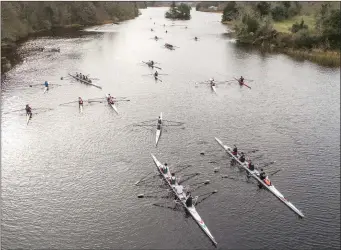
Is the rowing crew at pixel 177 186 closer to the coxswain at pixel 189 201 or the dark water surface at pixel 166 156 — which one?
the coxswain at pixel 189 201

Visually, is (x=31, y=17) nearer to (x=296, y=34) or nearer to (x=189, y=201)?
(x=296, y=34)

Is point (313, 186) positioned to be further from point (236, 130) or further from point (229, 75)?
point (229, 75)

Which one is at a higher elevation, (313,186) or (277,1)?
(277,1)

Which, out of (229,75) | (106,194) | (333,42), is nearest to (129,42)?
(229,75)

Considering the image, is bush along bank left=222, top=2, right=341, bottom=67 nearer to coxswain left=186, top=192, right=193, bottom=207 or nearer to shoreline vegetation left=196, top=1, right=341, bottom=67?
shoreline vegetation left=196, top=1, right=341, bottom=67

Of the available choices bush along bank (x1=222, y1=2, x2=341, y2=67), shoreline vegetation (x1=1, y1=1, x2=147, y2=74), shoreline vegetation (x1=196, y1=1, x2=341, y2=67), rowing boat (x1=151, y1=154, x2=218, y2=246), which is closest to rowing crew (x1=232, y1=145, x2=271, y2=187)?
rowing boat (x1=151, y1=154, x2=218, y2=246)

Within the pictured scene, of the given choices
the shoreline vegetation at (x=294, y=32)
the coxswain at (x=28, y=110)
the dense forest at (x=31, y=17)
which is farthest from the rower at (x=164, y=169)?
the dense forest at (x=31, y=17)

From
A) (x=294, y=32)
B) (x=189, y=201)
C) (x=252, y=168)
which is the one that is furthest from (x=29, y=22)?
(x=189, y=201)
